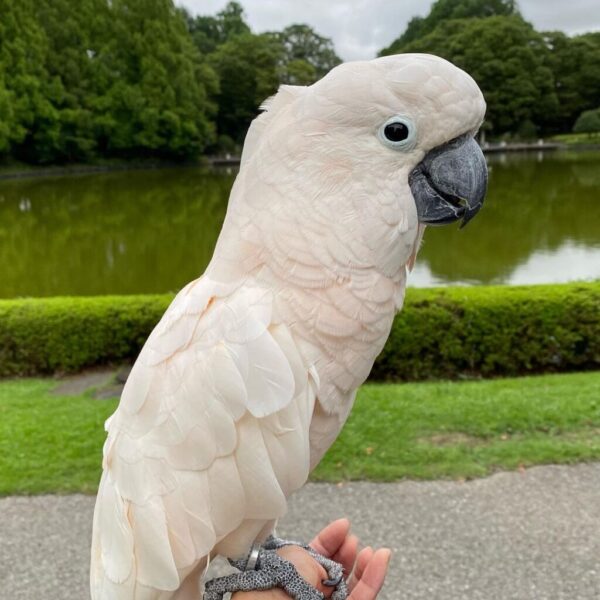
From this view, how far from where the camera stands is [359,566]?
162 centimetres

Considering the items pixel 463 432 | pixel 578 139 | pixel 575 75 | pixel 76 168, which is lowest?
pixel 463 432

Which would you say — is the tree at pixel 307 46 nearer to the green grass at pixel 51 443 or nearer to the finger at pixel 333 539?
the green grass at pixel 51 443

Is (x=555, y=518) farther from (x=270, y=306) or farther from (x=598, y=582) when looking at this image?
(x=270, y=306)

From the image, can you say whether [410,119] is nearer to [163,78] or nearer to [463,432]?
[463,432]

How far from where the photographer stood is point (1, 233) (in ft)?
49.6

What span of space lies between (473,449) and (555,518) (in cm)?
68

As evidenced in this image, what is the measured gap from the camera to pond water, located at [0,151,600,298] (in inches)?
403

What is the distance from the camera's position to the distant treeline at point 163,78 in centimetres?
2827

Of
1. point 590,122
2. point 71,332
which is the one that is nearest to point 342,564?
point 71,332

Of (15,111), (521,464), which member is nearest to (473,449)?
(521,464)

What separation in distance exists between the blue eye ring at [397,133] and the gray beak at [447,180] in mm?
72

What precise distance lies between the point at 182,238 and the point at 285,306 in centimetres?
1332

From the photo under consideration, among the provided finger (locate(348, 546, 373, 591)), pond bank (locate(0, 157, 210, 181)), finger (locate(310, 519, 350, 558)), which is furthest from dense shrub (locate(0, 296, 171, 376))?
pond bank (locate(0, 157, 210, 181))

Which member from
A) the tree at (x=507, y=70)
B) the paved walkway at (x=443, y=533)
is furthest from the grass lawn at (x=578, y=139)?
the paved walkway at (x=443, y=533)
